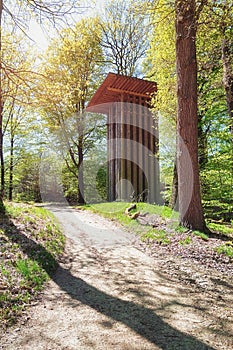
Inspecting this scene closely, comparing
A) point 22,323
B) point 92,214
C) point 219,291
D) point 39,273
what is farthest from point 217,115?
point 22,323

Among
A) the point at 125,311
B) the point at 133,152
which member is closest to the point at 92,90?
the point at 133,152

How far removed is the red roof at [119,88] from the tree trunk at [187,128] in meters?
3.78

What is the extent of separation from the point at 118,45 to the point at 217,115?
9.59 metres

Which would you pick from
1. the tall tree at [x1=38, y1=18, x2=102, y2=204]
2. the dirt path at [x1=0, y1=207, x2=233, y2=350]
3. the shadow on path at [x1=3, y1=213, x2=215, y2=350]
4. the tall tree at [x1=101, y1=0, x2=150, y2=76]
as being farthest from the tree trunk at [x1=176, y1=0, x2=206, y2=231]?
the tall tree at [x1=101, y1=0, x2=150, y2=76]

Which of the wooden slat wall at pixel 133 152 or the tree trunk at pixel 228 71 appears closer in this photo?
the tree trunk at pixel 228 71

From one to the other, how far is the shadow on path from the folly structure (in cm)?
729

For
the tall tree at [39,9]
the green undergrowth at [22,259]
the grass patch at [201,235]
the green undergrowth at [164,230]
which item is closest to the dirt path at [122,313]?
the green undergrowth at [22,259]

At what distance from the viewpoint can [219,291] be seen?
345 cm

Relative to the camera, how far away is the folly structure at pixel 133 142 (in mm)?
11492

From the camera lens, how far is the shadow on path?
7.51ft

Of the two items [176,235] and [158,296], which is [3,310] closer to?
[158,296]

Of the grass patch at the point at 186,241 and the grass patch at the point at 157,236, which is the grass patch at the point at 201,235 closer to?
the grass patch at the point at 186,241

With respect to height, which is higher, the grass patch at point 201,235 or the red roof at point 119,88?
the red roof at point 119,88

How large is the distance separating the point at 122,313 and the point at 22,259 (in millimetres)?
1924
